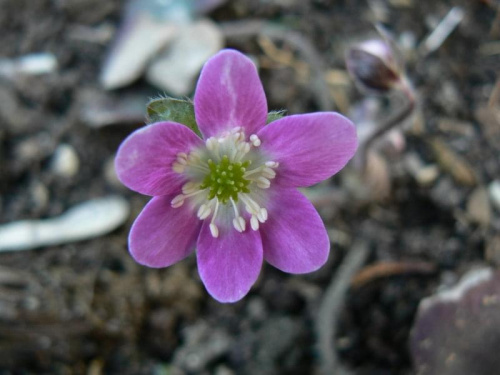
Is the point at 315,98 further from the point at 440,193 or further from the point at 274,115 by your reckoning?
the point at 274,115

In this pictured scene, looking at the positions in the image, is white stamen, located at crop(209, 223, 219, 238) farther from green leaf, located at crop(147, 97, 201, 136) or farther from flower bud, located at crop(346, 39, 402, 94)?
flower bud, located at crop(346, 39, 402, 94)

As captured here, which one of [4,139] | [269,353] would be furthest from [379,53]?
[4,139]

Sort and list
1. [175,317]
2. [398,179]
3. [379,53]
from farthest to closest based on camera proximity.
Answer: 1. [398,179]
2. [175,317]
3. [379,53]

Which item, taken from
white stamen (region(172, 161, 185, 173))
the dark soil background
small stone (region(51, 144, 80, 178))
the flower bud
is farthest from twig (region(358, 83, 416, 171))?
small stone (region(51, 144, 80, 178))

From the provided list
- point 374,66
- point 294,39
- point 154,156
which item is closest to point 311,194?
point 374,66

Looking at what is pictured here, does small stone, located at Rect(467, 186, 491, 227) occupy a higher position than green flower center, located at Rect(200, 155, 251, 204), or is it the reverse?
green flower center, located at Rect(200, 155, 251, 204)

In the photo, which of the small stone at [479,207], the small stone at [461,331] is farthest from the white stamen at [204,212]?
the small stone at [479,207]
